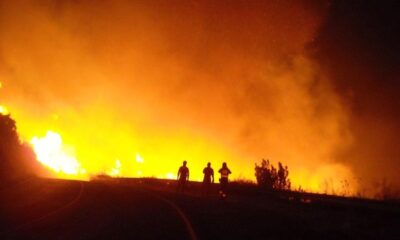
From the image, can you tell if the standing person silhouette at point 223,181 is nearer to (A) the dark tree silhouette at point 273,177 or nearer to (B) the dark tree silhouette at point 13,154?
(A) the dark tree silhouette at point 273,177

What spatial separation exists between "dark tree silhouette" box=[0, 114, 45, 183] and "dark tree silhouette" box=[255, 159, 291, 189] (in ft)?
57.0

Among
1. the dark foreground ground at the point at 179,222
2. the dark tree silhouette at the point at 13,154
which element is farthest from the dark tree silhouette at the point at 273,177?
the dark tree silhouette at the point at 13,154

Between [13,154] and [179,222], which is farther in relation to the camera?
[13,154]

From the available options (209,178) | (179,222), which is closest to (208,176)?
(209,178)

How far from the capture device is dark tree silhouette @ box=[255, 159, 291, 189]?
2544 cm

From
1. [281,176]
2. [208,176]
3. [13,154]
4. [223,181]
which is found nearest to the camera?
[223,181]

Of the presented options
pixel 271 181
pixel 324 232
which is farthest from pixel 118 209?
pixel 271 181

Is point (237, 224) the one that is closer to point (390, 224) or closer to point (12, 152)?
point (390, 224)

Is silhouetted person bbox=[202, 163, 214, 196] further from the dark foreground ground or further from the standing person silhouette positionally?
the dark foreground ground

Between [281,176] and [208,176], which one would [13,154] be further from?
[281,176]

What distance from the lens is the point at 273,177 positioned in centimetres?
2578

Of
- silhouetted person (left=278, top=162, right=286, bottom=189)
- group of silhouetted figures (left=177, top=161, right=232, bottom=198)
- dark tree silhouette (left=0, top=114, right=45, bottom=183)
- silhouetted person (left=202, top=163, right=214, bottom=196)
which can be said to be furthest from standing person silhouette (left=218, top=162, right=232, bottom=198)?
dark tree silhouette (left=0, top=114, right=45, bottom=183)

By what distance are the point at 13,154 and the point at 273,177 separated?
81.2ft

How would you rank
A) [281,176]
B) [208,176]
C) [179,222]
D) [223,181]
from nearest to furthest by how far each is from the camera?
[179,222], [223,181], [208,176], [281,176]
